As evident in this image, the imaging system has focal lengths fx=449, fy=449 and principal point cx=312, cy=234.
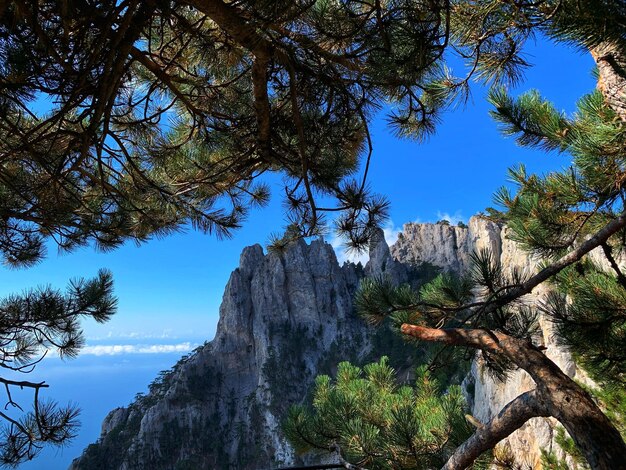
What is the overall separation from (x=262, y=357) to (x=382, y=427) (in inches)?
1065

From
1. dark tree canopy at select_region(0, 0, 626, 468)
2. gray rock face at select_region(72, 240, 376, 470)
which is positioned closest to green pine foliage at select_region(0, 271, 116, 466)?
dark tree canopy at select_region(0, 0, 626, 468)

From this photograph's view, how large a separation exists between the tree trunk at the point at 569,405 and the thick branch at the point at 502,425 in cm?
2

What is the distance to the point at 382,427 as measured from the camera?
2.27 m

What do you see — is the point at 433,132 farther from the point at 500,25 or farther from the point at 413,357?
the point at 413,357

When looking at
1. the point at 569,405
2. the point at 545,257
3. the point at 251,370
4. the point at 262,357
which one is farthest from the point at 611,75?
the point at 251,370

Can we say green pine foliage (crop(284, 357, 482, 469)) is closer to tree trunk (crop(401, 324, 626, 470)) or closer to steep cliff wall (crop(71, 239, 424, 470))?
tree trunk (crop(401, 324, 626, 470))

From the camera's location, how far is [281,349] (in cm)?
2833

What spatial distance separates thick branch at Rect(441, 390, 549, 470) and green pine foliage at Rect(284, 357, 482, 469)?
55cm

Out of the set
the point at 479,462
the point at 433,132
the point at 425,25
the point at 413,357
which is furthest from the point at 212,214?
the point at 413,357

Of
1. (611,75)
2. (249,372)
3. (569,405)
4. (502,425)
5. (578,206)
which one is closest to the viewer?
(569,405)

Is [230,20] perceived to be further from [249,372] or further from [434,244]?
[249,372]

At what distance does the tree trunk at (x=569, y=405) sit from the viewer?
2.27 ft

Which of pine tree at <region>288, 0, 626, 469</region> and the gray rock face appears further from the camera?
the gray rock face

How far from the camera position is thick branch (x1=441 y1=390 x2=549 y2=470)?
2.68 feet
